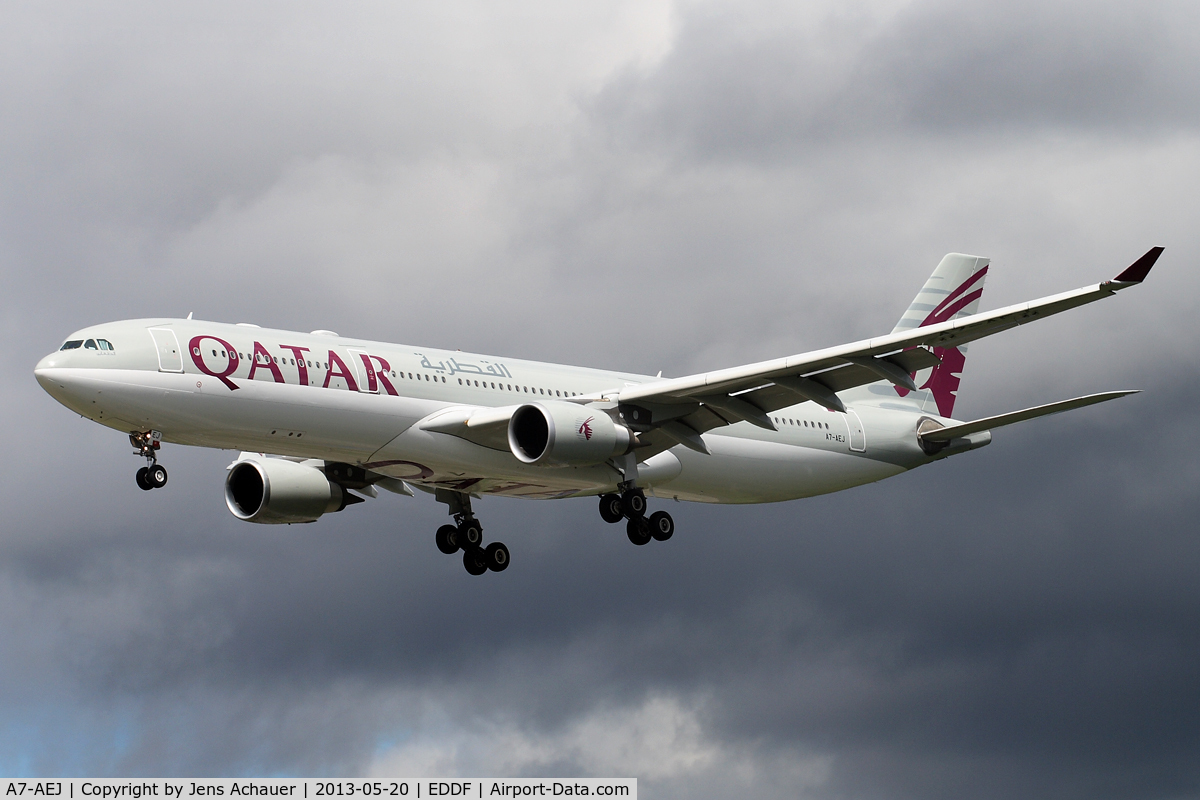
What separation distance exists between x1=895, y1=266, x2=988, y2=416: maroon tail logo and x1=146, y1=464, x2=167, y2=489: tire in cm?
2589

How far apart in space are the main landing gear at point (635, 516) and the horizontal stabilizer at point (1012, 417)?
31.7 feet

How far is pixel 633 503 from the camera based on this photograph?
43.4m

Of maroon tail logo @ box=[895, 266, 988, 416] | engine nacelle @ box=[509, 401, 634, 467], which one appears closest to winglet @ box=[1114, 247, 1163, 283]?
engine nacelle @ box=[509, 401, 634, 467]

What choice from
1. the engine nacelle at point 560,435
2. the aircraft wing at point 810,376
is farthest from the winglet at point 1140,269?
the engine nacelle at point 560,435

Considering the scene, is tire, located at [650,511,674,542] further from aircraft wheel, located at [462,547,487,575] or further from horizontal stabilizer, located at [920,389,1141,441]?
horizontal stabilizer, located at [920,389,1141,441]

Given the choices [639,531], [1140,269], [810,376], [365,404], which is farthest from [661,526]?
[1140,269]

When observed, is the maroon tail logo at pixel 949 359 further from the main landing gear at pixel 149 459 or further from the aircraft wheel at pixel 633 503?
the main landing gear at pixel 149 459

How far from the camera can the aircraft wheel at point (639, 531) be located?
4403 centimetres

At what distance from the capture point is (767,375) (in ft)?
128

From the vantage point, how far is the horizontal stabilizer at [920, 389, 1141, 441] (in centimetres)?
3831

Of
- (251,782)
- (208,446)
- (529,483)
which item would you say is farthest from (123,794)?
(529,483)

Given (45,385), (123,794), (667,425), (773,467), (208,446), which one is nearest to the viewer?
(123,794)

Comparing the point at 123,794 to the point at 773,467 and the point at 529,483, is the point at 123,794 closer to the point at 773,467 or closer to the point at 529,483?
the point at 529,483

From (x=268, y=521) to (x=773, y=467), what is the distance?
15008 millimetres
